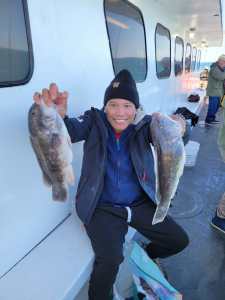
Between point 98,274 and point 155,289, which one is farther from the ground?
point 98,274

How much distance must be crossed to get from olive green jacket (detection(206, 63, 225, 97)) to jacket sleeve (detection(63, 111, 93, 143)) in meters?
7.40

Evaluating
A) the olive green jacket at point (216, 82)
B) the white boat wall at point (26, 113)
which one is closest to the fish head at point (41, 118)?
the white boat wall at point (26, 113)

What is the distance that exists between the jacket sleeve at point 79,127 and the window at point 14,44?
36 cm

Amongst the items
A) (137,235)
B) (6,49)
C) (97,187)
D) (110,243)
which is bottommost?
(137,235)

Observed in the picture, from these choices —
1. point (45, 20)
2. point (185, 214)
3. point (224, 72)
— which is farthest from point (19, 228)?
point (224, 72)

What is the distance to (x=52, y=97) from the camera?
4.73 ft

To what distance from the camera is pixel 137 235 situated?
9.46ft

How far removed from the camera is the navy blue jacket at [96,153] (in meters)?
1.97

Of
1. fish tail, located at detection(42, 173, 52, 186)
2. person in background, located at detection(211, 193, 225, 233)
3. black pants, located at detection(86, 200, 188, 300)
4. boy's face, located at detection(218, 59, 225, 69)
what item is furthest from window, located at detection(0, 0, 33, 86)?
boy's face, located at detection(218, 59, 225, 69)

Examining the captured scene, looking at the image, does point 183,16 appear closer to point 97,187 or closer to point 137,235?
point 137,235

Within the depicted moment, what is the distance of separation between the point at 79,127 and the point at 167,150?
63 cm

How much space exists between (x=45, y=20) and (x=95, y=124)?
0.72 metres

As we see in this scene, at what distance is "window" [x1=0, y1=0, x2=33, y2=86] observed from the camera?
1641mm

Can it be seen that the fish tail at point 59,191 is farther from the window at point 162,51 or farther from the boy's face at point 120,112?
the window at point 162,51
